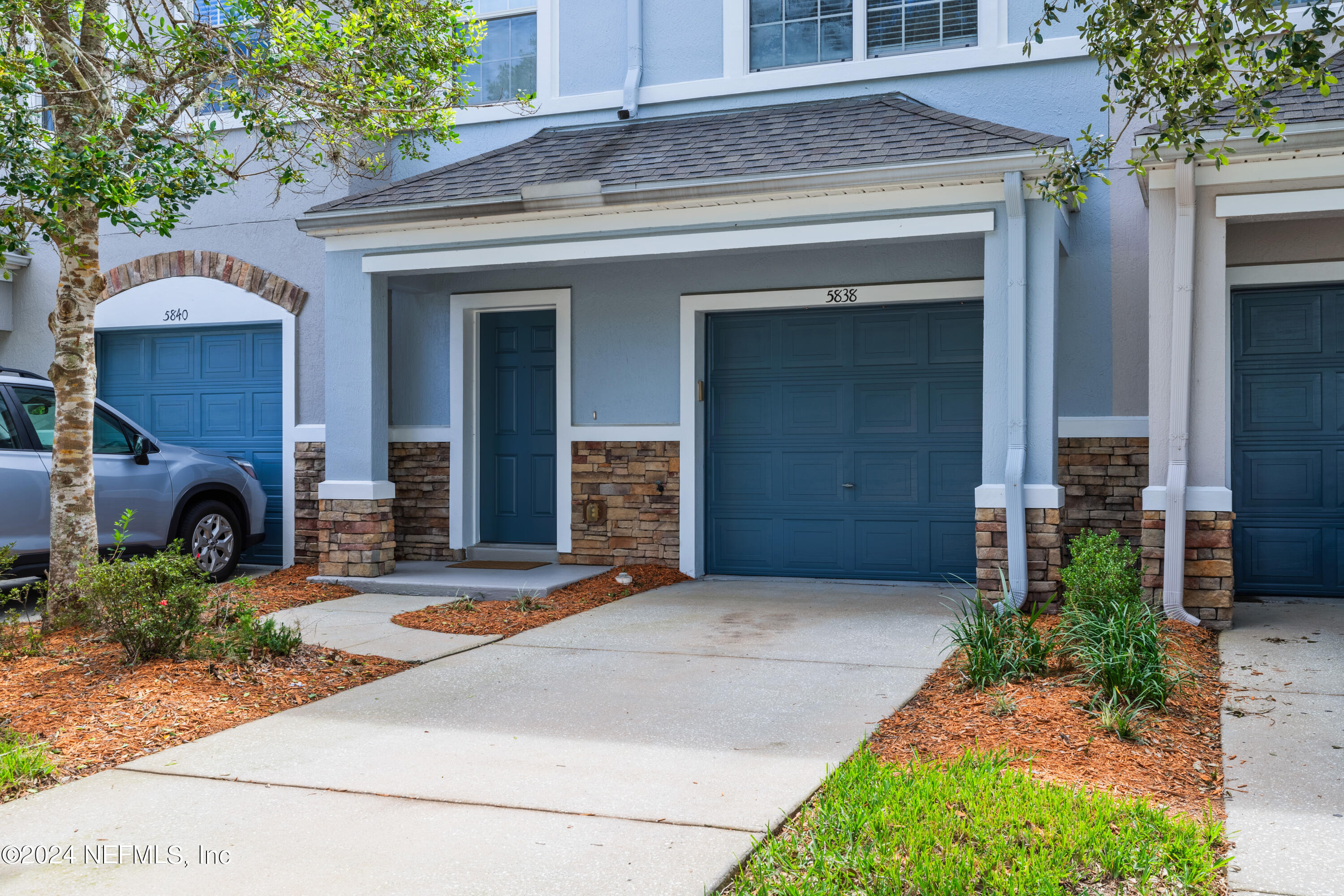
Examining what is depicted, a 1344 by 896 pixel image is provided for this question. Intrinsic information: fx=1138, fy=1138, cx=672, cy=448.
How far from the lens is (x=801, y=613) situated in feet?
26.0

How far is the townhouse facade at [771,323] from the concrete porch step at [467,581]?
24 cm

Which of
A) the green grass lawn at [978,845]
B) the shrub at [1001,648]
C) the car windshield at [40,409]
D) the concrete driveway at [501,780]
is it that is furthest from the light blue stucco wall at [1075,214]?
the car windshield at [40,409]

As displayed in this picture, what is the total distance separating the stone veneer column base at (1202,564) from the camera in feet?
23.0

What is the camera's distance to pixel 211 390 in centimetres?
1117

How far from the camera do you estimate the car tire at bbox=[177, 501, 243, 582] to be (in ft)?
30.6

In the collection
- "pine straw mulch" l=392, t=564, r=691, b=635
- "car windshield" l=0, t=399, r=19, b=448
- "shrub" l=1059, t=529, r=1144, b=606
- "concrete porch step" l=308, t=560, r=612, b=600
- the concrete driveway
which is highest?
"car windshield" l=0, t=399, r=19, b=448

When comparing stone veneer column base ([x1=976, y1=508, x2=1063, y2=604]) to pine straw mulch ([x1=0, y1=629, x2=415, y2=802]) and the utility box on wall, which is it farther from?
the utility box on wall

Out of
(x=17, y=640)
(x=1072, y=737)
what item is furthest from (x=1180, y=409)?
(x=17, y=640)

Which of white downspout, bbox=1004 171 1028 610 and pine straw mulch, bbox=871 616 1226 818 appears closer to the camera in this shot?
pine straw mulch, bbox=871 616 1226 818

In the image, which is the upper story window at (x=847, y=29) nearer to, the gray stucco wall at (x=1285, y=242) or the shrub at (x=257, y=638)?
the gray stucco wall at (x=1285, y=242)

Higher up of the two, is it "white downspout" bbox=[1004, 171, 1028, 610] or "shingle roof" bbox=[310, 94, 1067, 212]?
"shingle roof" bbox=[310, 94, 1067, 212]

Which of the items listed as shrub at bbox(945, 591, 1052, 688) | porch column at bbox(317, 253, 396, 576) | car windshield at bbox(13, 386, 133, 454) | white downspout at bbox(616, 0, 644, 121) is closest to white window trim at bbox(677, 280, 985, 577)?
white downspout at bbox(616, 0, 644, 121)

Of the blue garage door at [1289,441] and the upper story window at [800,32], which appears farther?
the upper story window at [800,32]

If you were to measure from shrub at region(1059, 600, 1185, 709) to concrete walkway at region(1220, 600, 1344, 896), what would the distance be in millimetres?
319
